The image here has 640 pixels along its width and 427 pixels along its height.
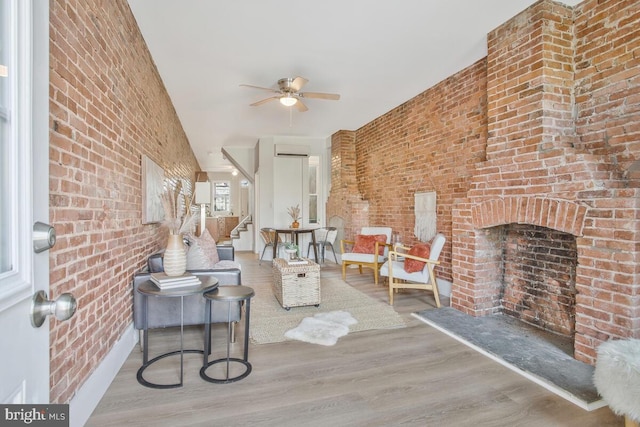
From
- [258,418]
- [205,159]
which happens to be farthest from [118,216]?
[205,159]

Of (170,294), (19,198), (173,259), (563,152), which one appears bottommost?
(170,294)

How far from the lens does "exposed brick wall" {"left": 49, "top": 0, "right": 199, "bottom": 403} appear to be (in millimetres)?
1551

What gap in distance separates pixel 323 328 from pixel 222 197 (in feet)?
36.5

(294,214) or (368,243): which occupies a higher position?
(294,214)

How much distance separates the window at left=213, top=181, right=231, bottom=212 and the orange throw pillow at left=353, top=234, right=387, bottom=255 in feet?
29.9

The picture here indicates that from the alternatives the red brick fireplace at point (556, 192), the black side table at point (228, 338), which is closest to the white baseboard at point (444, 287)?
the red brick fireplace at point (556, 192)

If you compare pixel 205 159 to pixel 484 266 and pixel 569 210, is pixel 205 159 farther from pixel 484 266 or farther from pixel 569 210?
pixel 569 210

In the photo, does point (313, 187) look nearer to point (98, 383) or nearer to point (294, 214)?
point (294, 214)

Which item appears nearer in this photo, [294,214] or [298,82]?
[298,82]

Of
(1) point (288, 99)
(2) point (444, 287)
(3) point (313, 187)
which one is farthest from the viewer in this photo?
(3) point (313, 187)

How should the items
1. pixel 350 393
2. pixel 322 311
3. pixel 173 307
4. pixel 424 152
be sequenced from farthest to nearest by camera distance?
pixel 424 152, pixel 322 311, pixel 173 307, pixel 350 393

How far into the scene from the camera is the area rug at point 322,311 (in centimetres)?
313

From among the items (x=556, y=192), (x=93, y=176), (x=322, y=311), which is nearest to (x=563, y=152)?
(x=556, y=192)

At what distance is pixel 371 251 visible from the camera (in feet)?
17.1
